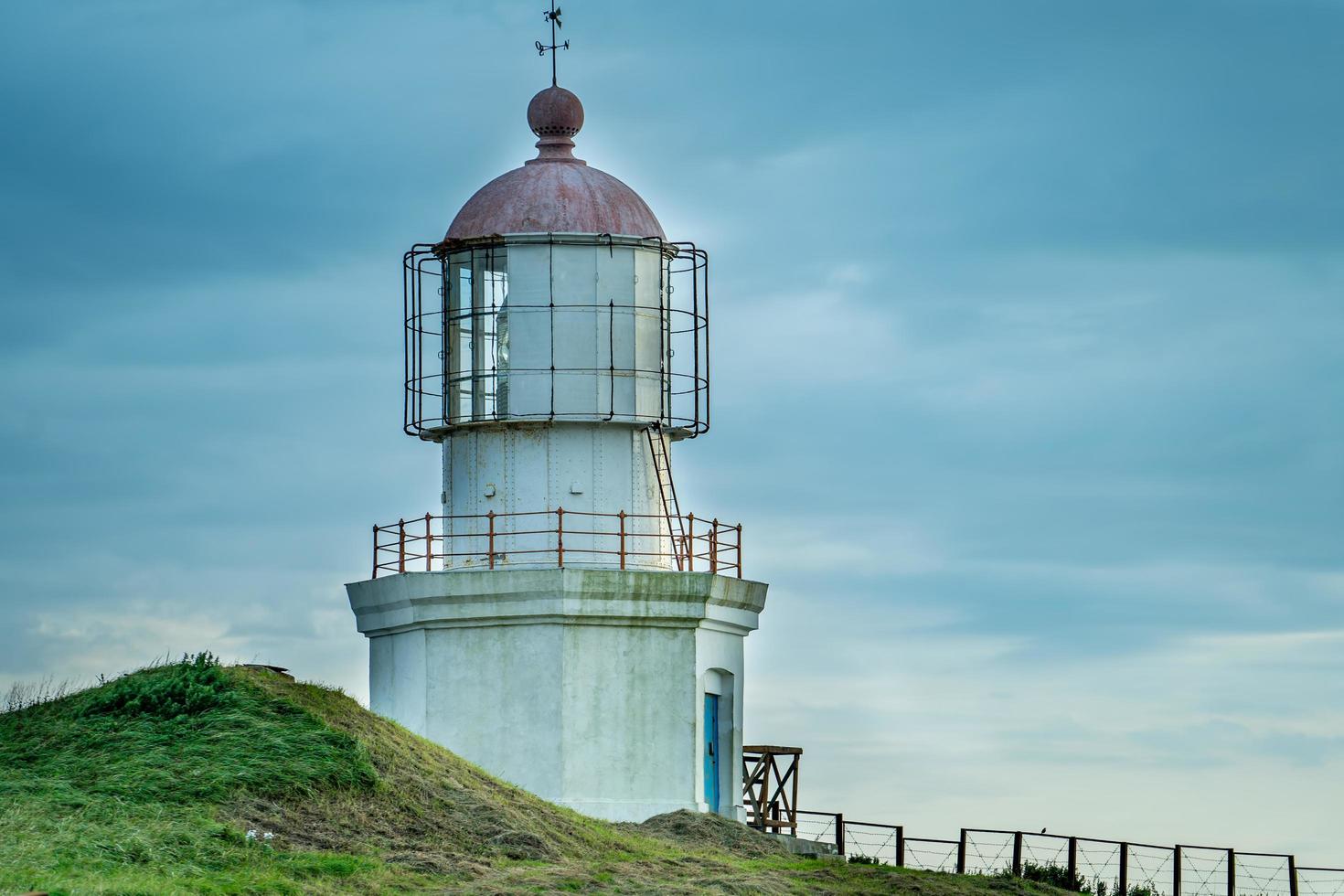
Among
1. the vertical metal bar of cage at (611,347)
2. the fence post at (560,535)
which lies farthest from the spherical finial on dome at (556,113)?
the fence post at (560,535)

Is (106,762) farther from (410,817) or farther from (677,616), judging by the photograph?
(677,616)

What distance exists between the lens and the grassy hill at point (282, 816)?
1062 inches

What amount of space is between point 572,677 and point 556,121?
1068 centimetres

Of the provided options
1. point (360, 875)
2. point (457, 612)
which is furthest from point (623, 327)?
point (360, 875)

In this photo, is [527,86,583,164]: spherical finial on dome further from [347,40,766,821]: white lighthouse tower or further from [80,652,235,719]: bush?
[80,652,235,719]: bush

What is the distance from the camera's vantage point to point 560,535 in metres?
37.8

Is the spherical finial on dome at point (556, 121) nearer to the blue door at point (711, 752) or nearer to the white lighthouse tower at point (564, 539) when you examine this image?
the white lighthouse tower at point (564, 539)

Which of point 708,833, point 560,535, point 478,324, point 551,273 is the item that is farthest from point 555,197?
point 708,833

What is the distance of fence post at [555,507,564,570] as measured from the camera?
123ft

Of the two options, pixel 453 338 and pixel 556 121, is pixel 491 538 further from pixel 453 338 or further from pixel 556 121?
pixel 556 121

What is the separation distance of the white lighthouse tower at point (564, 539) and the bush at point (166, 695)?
583cm

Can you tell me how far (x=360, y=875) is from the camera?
90.0ft

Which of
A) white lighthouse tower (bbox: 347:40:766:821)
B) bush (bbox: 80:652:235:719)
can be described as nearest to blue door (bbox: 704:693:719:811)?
white lighthouse tower (bbox: 347:40:766:821)

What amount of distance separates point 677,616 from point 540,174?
8.71 meters
